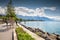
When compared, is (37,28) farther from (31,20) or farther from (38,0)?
(38,0)

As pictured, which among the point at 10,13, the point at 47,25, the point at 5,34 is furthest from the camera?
the point at 47,25

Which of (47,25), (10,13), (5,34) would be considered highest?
(10,13)

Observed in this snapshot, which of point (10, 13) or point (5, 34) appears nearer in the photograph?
point (5, 34)

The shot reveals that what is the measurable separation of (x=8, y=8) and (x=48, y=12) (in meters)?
1.73

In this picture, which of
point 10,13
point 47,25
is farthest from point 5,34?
point 47,25

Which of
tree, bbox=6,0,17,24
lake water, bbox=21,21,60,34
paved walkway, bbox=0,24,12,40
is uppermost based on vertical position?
tree, bbox=6,0,17,24

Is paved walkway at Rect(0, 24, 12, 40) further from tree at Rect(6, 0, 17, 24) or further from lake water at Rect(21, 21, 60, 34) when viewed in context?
lake water at Rect(21, 21, 60, 34)

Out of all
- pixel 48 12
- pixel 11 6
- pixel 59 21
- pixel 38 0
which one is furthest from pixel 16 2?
pixel 59 21

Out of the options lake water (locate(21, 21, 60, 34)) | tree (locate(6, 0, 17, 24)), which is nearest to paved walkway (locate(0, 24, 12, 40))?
tree (locate(6, 0, 17, 24))

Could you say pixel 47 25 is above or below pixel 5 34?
above

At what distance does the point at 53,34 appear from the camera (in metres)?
8.59

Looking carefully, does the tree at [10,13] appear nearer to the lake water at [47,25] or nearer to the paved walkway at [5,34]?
the paved walkway at [5,34]

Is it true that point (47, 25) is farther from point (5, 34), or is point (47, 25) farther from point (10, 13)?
point (5, 34)

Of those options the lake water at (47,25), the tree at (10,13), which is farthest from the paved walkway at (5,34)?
the lake water at (47,25)
